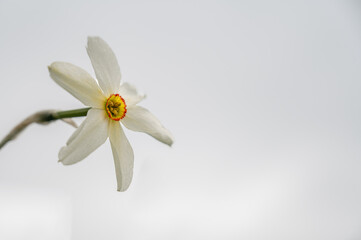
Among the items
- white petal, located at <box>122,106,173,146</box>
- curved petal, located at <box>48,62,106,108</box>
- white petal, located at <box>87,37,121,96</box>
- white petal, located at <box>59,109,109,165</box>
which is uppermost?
white petal, located at <box>87,37,121,96</box>

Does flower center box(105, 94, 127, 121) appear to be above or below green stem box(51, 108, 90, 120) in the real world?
above

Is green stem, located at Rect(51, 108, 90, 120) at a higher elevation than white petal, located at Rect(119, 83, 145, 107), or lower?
lower

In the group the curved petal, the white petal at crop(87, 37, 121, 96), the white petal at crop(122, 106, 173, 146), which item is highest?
the white petal at crop(87, 37, 121, 96)

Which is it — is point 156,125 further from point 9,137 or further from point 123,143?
point 9,137

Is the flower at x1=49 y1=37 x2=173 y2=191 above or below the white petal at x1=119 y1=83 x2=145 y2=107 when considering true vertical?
below

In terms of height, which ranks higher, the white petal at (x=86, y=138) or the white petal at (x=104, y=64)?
the white petal at (x=104, y=64)
